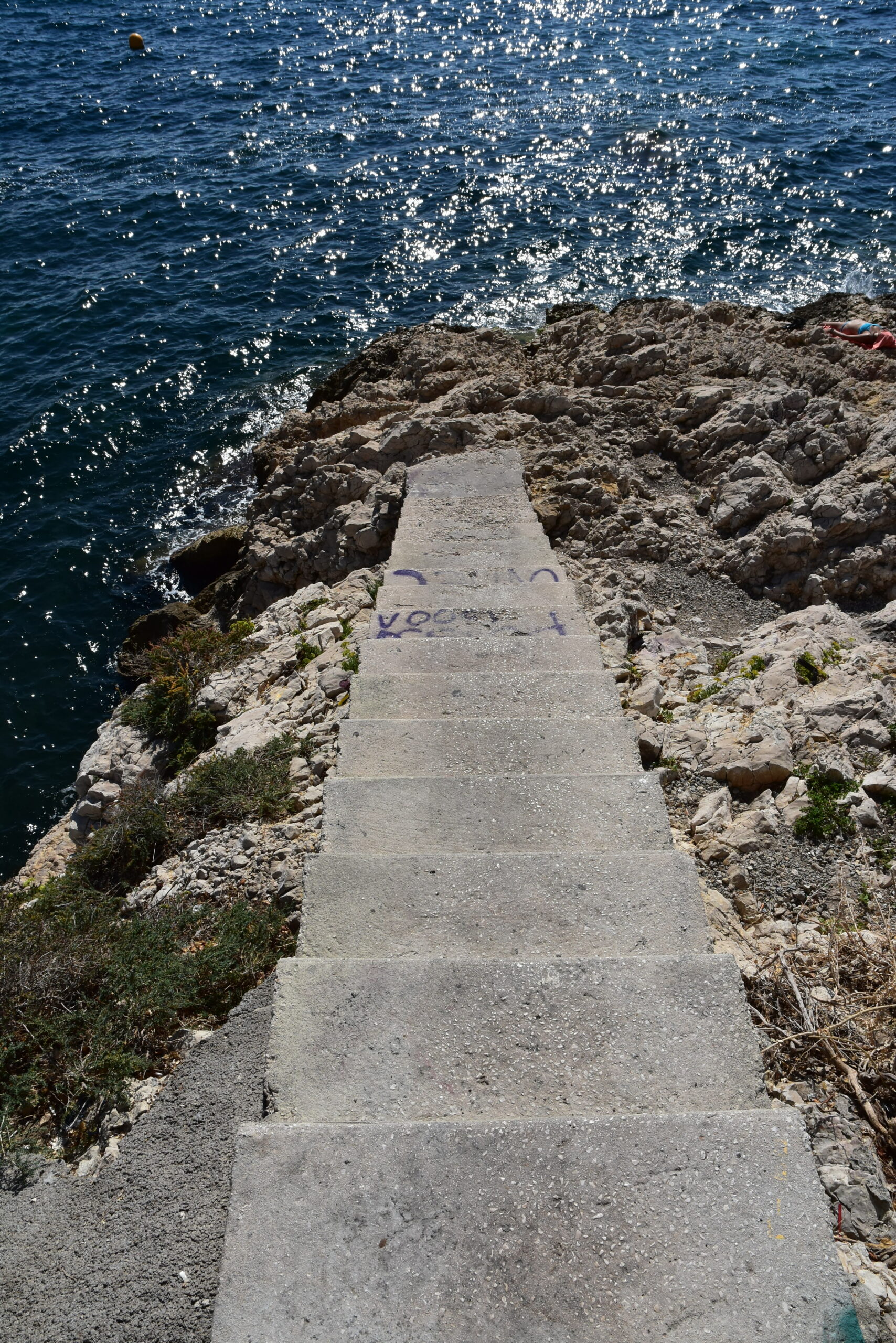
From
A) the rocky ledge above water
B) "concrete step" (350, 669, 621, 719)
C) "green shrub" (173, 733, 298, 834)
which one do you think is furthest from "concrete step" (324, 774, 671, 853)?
the rocky ledge above water

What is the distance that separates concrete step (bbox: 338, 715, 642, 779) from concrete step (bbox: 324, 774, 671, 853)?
0.26m

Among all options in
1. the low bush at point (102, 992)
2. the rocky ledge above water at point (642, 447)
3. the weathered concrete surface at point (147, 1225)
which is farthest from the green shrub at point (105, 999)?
the rocky ledge above water at point (642, 447)

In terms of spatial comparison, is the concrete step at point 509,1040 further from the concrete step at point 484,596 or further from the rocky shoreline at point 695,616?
the concrete step at point 484,596

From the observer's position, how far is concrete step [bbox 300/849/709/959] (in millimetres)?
4070

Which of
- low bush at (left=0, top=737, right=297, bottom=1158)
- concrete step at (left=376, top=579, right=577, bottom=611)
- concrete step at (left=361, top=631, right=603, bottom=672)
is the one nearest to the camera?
low bush at (left=0, top=737, right=297, bottom=1158)

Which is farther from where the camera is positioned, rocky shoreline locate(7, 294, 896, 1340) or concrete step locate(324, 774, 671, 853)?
concrete step locate(324, 774, 671, 853)

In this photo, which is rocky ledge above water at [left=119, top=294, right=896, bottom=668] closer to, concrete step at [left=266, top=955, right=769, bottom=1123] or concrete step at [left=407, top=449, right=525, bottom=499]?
concrete step at [left=407, top=449, right=525, bottom=499]

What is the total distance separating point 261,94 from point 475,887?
28405 millimetres

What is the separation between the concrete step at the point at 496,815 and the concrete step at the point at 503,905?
262mm

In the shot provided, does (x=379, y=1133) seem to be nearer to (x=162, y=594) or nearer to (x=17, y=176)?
(x=162, y=594)

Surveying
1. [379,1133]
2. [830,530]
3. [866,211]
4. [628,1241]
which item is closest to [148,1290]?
[379,1133]

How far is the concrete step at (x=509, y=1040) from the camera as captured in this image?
3.38m

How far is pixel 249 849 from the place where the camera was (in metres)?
6.09

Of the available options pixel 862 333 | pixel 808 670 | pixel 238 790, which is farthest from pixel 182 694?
pixel 862 333
